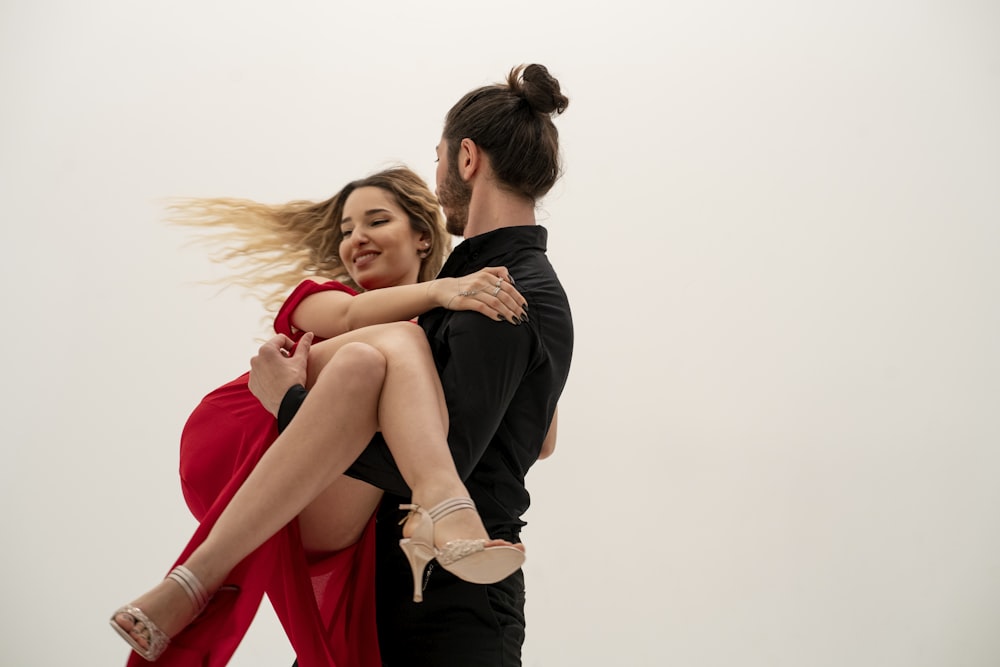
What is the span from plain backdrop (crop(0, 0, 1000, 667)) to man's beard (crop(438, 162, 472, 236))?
6.56 ft

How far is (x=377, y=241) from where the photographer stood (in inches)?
104

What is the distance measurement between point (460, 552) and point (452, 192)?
3.09 ft

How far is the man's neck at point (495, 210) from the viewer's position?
2213mm

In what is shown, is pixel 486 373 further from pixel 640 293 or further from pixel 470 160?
pixel 640 293

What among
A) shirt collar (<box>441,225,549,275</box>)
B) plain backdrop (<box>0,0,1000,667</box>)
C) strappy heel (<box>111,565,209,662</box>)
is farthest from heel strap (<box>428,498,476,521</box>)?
plain backdrop (<box>0,0,1000,667</box>)

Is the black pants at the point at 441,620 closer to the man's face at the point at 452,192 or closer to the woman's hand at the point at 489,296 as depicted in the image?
the woman's hand at the point at 489,296

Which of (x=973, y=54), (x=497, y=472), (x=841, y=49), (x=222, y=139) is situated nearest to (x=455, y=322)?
(x=497, y=472)

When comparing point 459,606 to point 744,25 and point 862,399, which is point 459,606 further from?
point 744,25

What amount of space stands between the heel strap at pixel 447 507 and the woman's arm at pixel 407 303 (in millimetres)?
381

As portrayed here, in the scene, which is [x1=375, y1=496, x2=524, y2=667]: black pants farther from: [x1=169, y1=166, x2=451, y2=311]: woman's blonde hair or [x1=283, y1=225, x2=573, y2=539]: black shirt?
[x1=169, y1=166, x2=451, y2=311]: woman's blonde hair

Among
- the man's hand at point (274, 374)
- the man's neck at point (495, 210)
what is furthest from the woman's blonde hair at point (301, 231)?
the man's hand at point (274, 374)

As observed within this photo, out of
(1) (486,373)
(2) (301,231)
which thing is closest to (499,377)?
(1) (486,373)

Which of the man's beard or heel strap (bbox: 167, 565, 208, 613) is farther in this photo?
the man's beard

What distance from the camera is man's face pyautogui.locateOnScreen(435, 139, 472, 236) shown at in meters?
2.27
